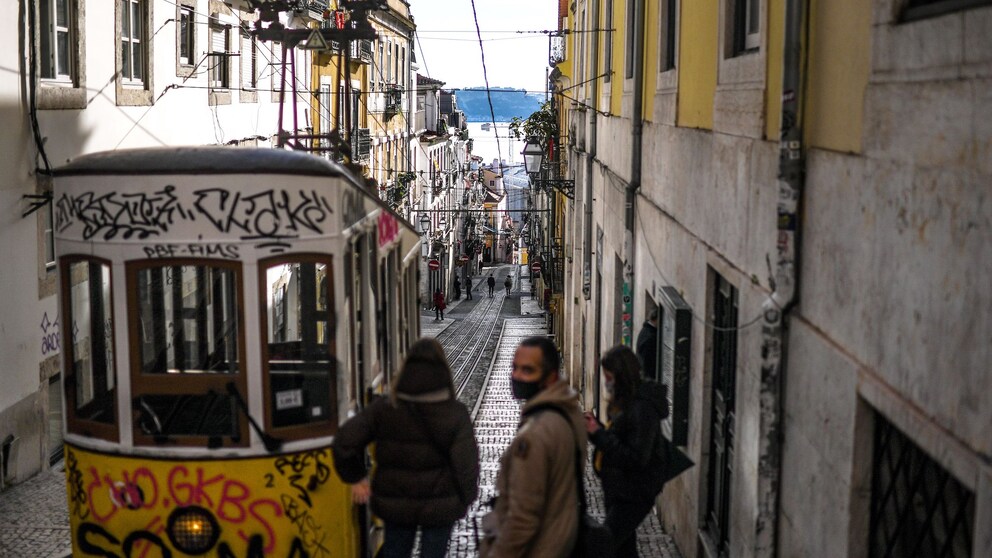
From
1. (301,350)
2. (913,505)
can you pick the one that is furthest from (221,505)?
(913,505)

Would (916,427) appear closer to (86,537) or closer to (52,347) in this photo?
(86,537)

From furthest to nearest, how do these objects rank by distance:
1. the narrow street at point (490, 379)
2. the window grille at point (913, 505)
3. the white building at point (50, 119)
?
the white building at point (50, 119) → the narrow street at point (490, 379) → the window grille at point (913, 505)

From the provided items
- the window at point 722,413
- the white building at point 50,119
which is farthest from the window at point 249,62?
the window at point 722,413

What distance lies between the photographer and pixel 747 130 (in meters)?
7.08

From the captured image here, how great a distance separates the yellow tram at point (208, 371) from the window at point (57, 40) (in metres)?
7.46

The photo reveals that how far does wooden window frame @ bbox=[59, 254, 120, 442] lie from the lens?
6188mm

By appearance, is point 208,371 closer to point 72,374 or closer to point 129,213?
point 72,374

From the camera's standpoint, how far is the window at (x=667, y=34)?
→ 11473mm

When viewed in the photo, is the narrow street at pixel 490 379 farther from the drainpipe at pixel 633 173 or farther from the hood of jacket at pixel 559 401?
the drainpipe at pixel 633 173

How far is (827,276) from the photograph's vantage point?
530cm

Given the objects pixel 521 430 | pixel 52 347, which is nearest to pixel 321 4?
pixel 52 347

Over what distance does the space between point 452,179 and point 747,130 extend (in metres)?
65.9

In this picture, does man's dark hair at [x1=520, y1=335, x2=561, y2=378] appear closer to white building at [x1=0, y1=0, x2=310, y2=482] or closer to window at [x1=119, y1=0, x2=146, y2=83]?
white building at [x1=0, y1=0, x2=310, y2=482]

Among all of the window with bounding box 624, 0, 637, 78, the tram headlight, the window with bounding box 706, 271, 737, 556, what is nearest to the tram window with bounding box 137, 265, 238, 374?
the tram headlight
